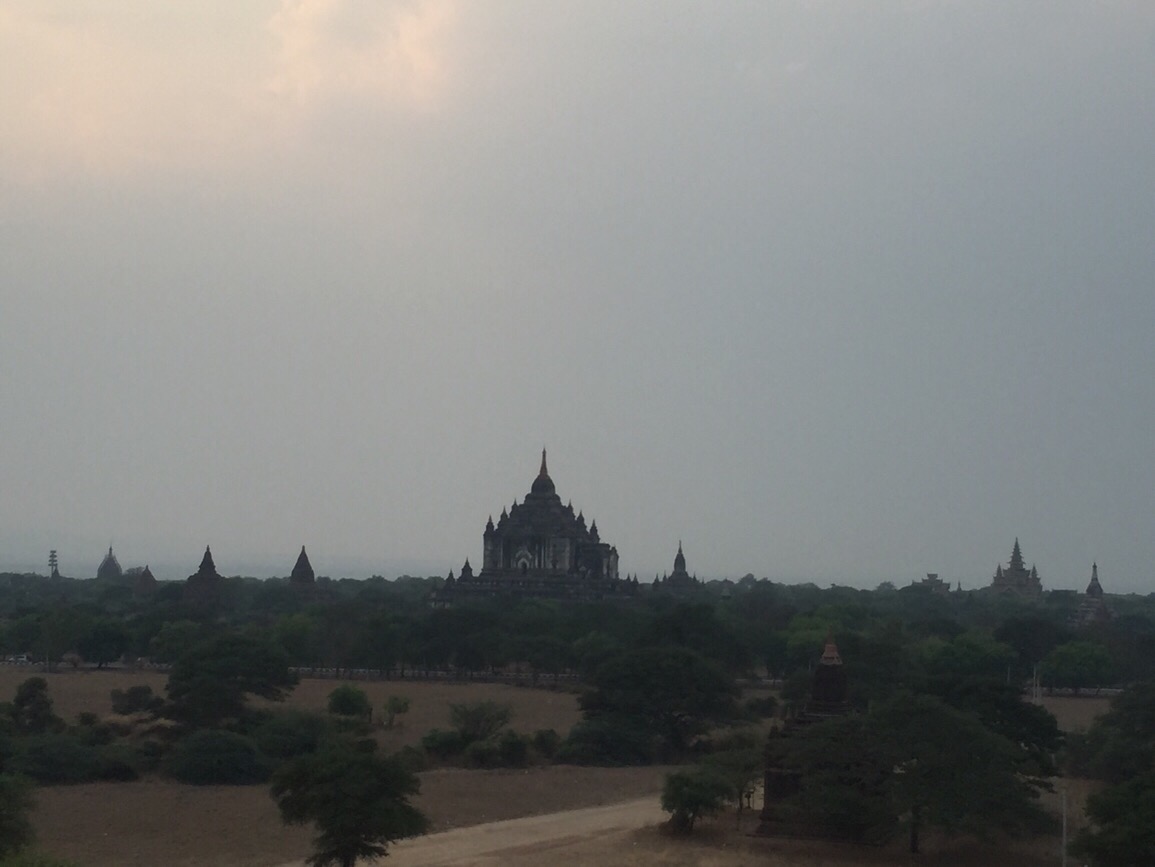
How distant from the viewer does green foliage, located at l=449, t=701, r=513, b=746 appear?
53125 millimetres

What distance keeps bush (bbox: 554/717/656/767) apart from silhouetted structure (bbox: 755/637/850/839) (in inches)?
459

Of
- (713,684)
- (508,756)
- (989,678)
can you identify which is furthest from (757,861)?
(713,684)

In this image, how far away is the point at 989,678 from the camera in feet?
149

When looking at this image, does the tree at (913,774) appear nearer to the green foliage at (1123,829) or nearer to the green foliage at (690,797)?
the green foliage at (690,797)

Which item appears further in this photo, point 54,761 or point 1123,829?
point 54,761

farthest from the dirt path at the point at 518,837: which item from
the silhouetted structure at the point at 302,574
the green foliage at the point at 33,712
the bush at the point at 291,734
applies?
the silhouetted structure at the point at 302,574

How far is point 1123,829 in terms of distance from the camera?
1298 inches

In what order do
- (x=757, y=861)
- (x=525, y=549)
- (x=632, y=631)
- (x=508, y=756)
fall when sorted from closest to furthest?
1. (x=757, y=861)
2. (x=508, y=756)
3. (x=632, y=631)
4. (x=525, y=549)

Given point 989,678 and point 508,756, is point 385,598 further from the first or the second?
point 989,678

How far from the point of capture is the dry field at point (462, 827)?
1476 inches

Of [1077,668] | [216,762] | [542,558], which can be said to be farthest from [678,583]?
[216,762]

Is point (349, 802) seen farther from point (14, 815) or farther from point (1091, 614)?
point (1091, 614)

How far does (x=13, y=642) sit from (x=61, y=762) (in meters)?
Answer: 45.6

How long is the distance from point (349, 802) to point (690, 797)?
9108mm
